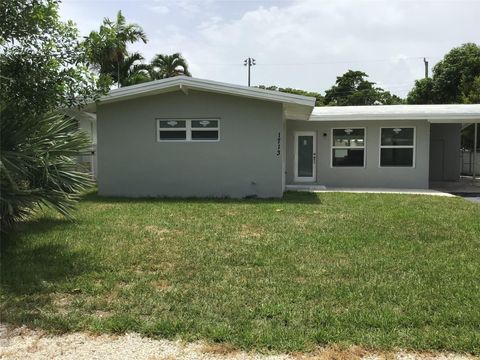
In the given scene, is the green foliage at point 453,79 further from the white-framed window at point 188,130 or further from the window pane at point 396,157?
the white-framed window at point 188,130

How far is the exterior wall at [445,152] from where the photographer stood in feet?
63.2

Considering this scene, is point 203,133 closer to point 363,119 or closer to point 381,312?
point 363,119

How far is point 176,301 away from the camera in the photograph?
15.1ft

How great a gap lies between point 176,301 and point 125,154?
966 cm

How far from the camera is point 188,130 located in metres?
13.4

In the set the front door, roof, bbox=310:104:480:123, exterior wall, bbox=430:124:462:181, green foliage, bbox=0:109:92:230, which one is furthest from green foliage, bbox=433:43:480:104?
green foliage, bbox=0:109:92:230

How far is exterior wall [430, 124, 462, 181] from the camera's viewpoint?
19.3 metres

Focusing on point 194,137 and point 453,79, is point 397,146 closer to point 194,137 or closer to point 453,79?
point 194,137

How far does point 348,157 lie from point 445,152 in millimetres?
5715

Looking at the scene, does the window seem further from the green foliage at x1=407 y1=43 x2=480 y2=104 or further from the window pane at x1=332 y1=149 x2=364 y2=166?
the green foliage at x1=407 y1=43 x2=480 y2=104

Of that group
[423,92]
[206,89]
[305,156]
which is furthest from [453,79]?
[206,89]

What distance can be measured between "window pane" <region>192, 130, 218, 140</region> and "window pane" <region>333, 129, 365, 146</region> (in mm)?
5135

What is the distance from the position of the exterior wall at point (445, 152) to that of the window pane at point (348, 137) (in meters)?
4.91

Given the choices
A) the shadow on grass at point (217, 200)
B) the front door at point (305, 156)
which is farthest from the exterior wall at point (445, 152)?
the shadow on grass at point (217, 200)
